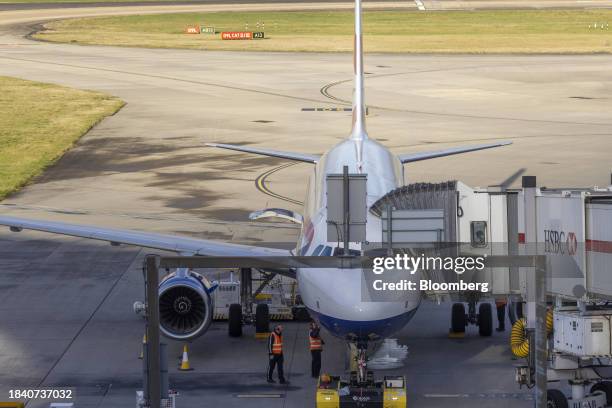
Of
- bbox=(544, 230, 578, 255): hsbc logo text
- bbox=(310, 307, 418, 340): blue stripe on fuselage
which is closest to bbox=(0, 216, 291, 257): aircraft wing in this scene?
bbox=(310, 307, 418, 340): blue stripe on fuselage

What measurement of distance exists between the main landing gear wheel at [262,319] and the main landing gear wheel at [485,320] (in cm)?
552

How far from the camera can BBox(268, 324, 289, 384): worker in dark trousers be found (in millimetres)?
27062

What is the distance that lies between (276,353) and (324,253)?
266cm

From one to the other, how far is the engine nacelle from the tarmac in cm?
82

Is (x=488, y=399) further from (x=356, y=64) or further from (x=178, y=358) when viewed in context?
(x=356, y=64)

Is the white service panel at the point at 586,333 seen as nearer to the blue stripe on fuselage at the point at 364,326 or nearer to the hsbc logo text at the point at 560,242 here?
the hsbc logo text at the point at 560,242

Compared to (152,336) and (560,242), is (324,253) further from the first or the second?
(152,336)

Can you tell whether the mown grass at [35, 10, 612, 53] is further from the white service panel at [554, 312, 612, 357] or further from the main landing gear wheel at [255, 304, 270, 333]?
the white service panel at [554, 312, 612, 357]

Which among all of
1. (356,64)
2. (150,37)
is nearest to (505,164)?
(356,64)

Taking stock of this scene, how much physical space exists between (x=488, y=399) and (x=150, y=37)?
106025 millimetres

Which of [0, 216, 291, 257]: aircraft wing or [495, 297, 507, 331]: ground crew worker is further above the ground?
[0, 216, 291, 257]: aircraft wing

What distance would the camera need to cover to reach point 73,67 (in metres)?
101

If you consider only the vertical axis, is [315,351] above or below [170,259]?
below

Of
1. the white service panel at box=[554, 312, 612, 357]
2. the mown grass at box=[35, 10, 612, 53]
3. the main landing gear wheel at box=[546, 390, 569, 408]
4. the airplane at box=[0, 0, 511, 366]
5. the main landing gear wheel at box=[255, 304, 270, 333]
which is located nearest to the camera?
the white service panel at box=[554, 312, 612, 357]
